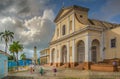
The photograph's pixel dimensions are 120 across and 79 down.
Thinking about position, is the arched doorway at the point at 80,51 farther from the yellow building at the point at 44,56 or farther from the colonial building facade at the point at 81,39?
the yellow building at the point at 44,56

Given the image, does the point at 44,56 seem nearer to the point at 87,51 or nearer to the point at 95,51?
the point at 95,51

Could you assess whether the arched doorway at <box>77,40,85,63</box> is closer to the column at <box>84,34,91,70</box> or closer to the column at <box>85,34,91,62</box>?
the column at <box>84,34,91,70</box>

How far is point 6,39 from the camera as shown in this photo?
58.7 meters

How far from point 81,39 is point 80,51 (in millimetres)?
2552

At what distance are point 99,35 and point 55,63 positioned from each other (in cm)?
1529

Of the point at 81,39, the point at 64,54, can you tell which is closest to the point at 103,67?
the point at 81,39

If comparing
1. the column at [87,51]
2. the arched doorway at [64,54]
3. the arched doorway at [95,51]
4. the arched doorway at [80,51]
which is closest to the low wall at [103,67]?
the column at [87,51]

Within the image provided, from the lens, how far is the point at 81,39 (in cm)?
3381

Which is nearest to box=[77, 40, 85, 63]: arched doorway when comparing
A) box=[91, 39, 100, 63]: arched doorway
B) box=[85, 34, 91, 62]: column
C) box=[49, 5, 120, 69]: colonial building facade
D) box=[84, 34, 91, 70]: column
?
box=[49, 5, 120, 69]: colonial building facade

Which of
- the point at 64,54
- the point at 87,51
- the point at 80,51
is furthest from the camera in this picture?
the point at 64,54

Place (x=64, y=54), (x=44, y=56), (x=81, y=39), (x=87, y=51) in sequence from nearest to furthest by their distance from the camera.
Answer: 1. (x=87, y=51)
2. (x=81, y=39)
3. (x=64, y=54)
4. (x=44, y=56)

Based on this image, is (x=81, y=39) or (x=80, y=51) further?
(x=80, y=51)

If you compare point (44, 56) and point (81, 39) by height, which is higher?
point (81, 39)

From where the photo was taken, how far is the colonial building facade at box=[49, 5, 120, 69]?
31.5 metres
